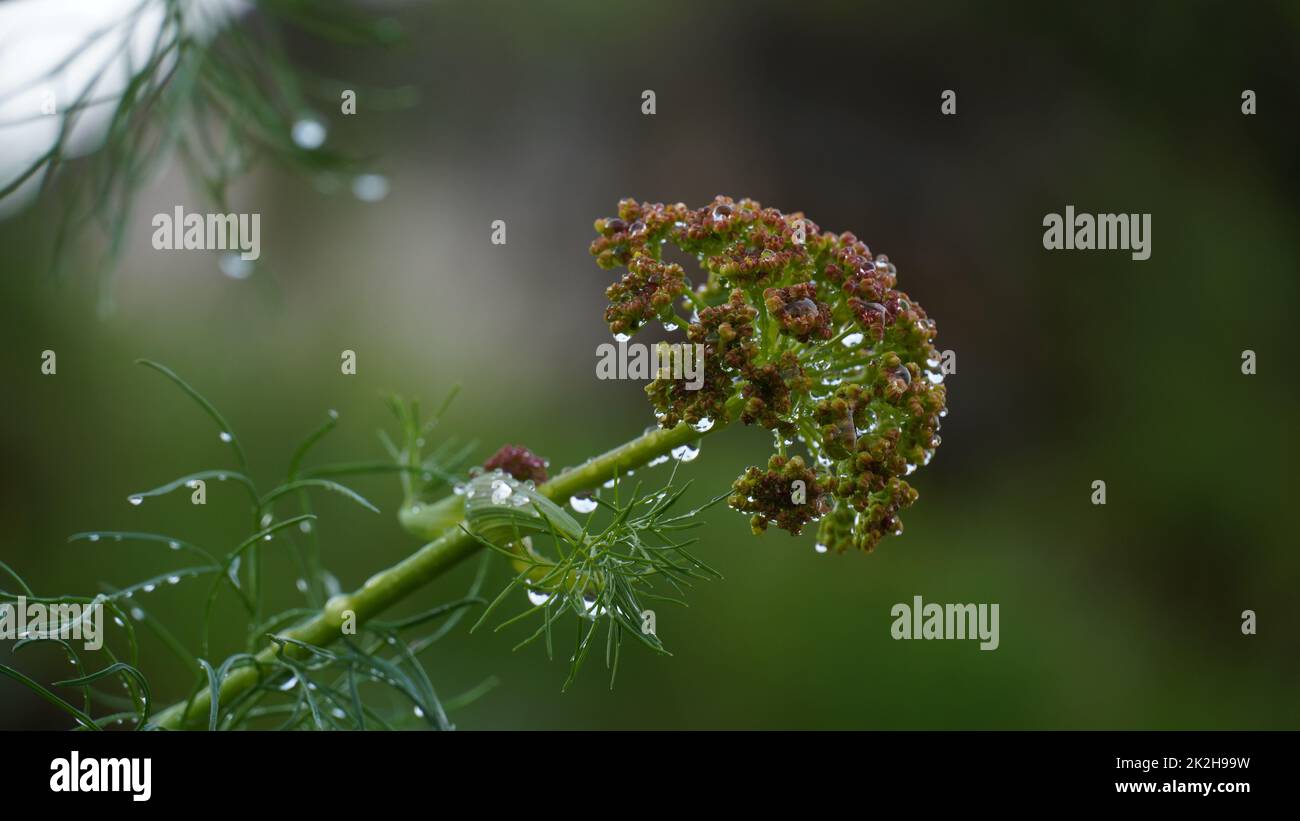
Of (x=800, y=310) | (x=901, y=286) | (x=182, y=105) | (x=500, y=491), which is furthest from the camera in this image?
(x=901, y=286)

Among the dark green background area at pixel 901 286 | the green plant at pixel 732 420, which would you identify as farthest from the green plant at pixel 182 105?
the dark green background area at pixel 901 286

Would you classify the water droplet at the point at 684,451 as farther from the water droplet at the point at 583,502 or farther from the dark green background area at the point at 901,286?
the dark green background area at the point at 901,286

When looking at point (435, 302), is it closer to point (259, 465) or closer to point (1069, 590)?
point (259, 465)

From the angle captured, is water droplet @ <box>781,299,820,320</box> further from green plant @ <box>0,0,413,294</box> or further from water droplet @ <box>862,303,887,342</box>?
green plant @ <box>0,0,413,294</box>

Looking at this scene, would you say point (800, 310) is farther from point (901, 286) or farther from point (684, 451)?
point (901, 286)

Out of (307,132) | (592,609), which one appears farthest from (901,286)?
(592,609)
